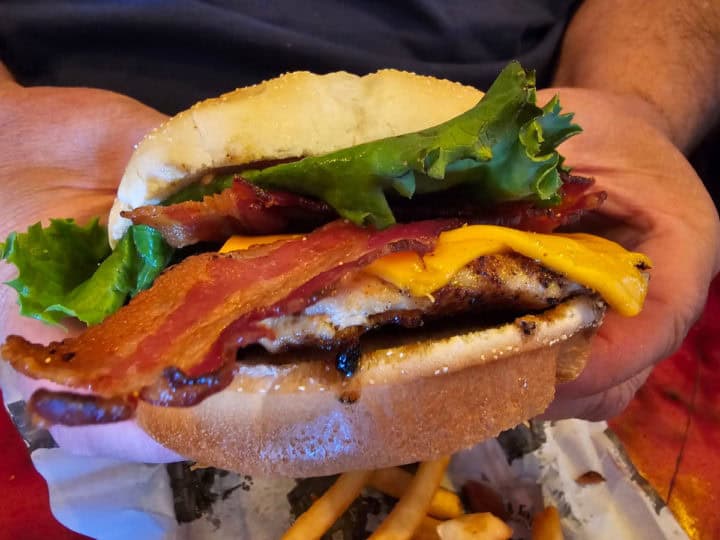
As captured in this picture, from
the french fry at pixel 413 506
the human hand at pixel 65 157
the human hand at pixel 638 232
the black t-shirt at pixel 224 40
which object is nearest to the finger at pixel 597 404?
the human hand at pixel 638 232

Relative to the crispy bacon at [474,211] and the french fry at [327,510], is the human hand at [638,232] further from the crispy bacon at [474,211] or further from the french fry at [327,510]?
the french fry at [327,510]

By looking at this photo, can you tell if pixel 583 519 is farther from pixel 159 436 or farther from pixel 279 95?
pixel 279 95

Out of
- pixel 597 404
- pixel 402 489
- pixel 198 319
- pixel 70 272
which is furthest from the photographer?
→ pixel 597 404

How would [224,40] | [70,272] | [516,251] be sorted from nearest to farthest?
[516,251], [70,272], [224,40]

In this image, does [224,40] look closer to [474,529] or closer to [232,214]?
[232,214]

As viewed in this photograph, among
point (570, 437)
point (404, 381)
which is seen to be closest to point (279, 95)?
point (404, 381)

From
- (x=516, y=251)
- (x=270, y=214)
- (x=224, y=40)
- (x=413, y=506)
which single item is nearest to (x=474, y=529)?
(x=413, y=506)
